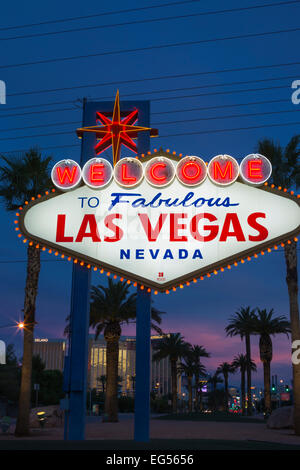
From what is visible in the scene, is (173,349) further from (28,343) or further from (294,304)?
(28,343)

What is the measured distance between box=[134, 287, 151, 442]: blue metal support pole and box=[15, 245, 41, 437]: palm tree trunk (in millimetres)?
9578

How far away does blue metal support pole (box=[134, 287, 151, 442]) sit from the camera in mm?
15703

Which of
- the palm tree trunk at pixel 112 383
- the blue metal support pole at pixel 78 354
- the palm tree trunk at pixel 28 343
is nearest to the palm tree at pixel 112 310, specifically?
the palm tree trunk at pixel 112 383

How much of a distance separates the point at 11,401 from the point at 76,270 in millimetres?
50791

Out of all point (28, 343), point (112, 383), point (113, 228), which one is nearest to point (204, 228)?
point (113, 228)

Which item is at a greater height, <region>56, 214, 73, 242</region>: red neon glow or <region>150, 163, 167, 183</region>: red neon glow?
<region>150, 163, 167, 183</region>: red neon glow

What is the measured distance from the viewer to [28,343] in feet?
80.4

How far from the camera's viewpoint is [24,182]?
2606 centimetres

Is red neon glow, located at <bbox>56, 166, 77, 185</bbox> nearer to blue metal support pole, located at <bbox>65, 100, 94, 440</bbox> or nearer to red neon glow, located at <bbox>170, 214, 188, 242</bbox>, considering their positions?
blue metal support pole, located at <bbox>65, 100, 94, 440</bbox>

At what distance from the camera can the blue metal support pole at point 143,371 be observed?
1570cm

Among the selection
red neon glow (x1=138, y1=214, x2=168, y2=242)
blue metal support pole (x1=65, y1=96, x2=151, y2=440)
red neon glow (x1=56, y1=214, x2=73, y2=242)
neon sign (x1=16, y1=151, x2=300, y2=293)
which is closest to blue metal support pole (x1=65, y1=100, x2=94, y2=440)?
blue metal support pole (x1=65, y1=96, x2=151, y2=440)

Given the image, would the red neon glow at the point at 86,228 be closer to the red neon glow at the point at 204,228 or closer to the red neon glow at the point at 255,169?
the red neon glow at the point at 204,228
